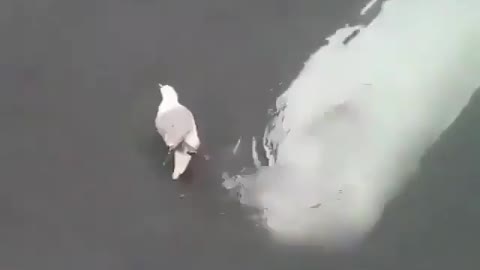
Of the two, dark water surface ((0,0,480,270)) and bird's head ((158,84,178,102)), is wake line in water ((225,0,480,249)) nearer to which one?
dark water surface ((0,0,480,270))

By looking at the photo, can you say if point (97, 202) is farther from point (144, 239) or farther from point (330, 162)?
point (330, 162)

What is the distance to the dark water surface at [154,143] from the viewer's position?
1.01 meters

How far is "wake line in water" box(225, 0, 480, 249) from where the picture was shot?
1.04 metres

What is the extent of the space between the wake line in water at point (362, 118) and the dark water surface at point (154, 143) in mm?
27

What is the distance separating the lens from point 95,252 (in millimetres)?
1005

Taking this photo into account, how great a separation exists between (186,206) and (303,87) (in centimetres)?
26

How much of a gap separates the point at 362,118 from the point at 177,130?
273mm

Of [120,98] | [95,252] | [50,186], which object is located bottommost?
[95,252]

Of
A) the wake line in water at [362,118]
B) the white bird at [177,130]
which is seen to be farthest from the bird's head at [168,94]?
the wake line in water at [362,118]

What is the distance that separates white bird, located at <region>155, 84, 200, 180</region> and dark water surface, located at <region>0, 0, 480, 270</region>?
36 mm

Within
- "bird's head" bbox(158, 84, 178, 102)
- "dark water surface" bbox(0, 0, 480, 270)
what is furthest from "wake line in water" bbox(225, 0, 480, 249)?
"bird's head" bbox(158, 84, 178, 102)

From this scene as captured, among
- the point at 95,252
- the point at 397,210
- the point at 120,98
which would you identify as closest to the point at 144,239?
the point at 95,252

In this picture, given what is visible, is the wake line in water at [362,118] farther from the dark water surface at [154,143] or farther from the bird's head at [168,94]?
the bird's head at [168,94]

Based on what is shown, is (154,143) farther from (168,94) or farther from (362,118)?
(362,118)
